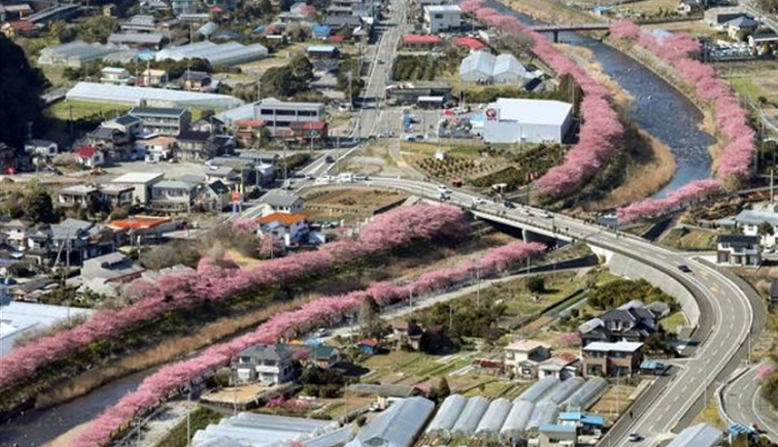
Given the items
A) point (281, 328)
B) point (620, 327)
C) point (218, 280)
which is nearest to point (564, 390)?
point (620, 327)

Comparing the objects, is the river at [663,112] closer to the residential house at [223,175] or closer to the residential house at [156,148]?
the residential house at [223,175]

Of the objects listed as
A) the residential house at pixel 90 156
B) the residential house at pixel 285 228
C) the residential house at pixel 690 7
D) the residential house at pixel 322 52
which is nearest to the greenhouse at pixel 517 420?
the residential house at pixel 285 228

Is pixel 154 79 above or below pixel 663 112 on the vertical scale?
above

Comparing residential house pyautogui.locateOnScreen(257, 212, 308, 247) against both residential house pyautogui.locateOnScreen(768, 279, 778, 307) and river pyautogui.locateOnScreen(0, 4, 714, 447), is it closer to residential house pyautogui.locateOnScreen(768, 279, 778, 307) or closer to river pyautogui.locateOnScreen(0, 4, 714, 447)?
river pyautogui.locateOnScreen(0, 4, 714, 447)

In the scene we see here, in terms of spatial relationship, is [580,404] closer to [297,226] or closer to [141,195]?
[297,226]

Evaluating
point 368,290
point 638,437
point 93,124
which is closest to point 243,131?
point 93,124

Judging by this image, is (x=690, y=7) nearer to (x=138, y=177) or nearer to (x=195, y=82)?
(x=195, y=82)
